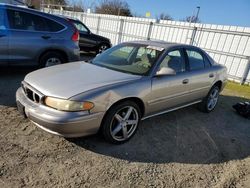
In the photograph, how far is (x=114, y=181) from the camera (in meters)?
2.81

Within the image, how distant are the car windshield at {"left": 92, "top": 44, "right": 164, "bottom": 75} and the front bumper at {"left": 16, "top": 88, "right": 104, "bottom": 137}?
110 cm

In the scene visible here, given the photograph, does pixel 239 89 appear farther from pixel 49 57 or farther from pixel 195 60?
pixel 49 57

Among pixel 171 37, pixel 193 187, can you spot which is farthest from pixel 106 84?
pixel 171 37

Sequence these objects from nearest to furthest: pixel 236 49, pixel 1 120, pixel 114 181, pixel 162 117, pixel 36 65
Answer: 1. pixel 114 181
2. pixel 1 120
3. pixel 162 117
4. pixel 36 65
5. pixel 236 49

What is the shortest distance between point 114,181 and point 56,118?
102 centimetres

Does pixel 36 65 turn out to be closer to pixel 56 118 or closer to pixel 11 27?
pixel 11 27

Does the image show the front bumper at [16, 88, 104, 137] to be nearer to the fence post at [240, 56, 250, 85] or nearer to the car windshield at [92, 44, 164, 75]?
the car windshield at [92, 44, 164, 75]

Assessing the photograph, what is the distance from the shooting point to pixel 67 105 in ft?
9.54

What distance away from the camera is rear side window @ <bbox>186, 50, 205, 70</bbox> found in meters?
4.65

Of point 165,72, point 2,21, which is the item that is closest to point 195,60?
point 165,72

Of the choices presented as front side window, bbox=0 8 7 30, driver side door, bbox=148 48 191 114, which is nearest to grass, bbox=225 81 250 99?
driver side door, bbox=148 48 191 114

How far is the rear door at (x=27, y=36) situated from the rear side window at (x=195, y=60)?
11.7ft

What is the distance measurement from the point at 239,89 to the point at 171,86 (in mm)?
5641

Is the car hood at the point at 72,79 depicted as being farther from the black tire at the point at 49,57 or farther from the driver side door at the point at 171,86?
the black tire at the point at 49,57
